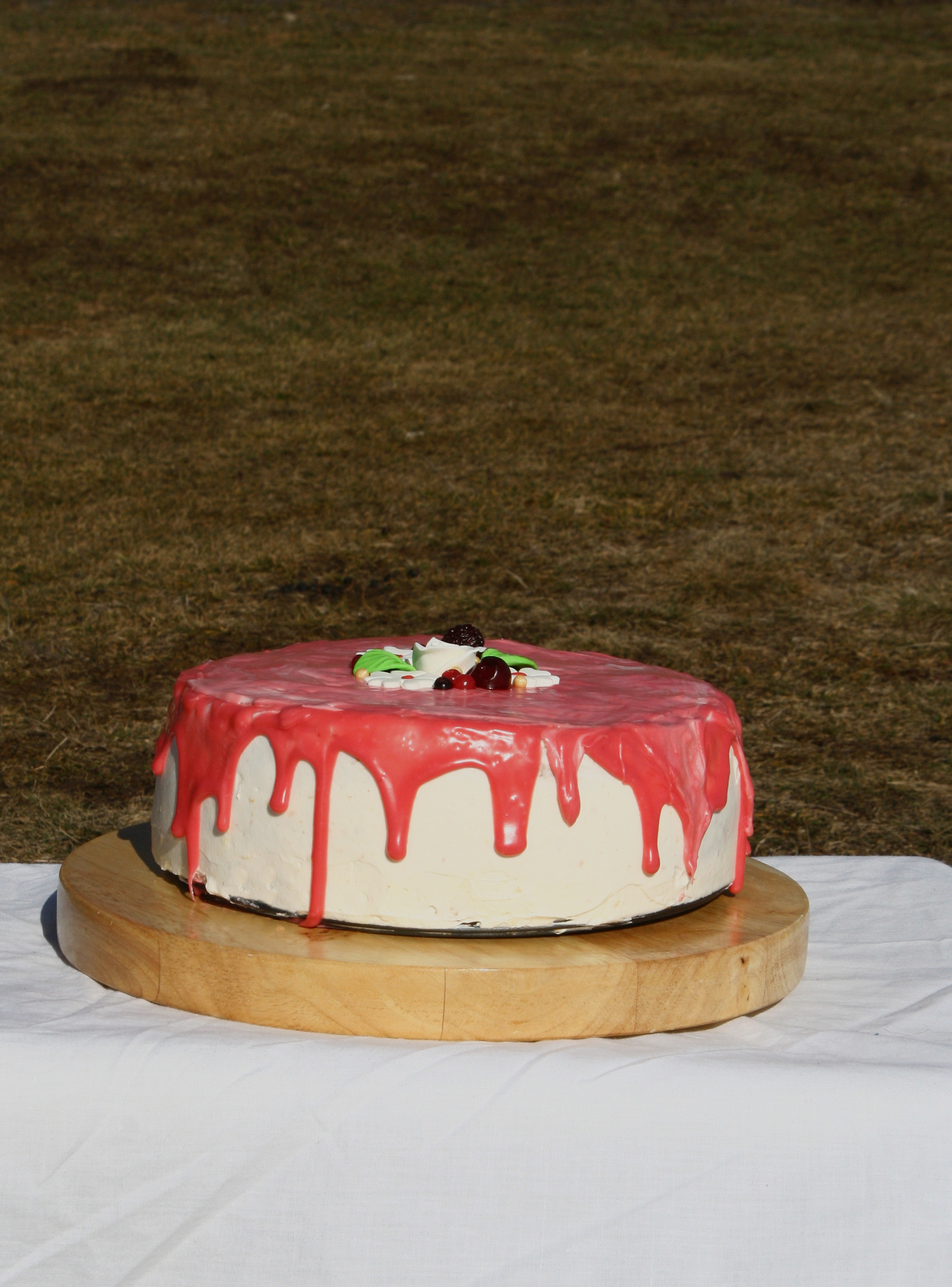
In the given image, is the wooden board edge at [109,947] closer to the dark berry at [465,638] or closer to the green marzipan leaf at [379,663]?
the green marzipan leaf at [379,663]

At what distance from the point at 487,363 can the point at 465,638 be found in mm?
6236

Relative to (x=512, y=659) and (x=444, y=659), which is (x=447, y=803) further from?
(x=512, y=659)

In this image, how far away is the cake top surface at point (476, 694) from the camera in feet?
6.47

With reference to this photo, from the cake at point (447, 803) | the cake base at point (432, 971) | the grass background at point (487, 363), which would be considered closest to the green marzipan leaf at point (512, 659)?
the cake at point (447, 803)

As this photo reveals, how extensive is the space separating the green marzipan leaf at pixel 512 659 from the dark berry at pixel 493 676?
6cm

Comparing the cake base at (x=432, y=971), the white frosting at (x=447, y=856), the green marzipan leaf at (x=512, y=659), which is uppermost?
the green marzipan leaf at (x=512, y=659)

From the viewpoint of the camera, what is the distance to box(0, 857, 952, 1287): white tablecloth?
1.69 meters

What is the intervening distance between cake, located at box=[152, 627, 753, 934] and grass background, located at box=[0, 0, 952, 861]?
1717 millimetres

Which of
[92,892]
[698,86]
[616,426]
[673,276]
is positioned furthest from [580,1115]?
[698,86]

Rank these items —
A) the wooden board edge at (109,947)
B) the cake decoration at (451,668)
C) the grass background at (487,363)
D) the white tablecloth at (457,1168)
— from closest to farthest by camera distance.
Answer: the white tablecloth at (457,1168)
the wooden board edge at (109,947)
the cake decoration at (451,668)
the grass background at (487,363)

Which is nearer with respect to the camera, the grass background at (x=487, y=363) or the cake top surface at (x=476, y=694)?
the cake top surface at (x=476, y=694)

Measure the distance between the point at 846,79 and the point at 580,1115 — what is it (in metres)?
12.4

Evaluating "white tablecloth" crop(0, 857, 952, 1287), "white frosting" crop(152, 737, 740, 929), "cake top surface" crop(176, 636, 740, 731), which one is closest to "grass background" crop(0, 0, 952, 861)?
"cake top surface" crop(176, 636, 740, 731)

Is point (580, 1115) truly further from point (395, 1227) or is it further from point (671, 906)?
point (671, 906)
